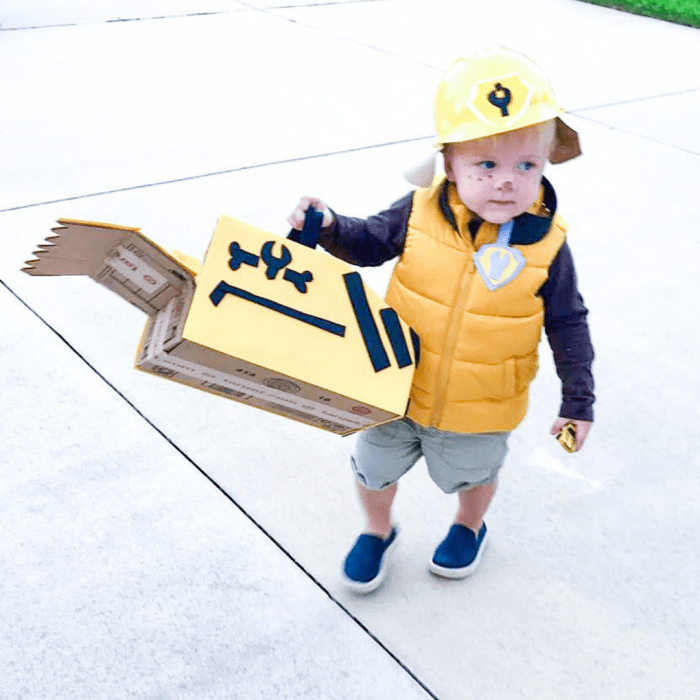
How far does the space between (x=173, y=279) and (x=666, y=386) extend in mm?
1876

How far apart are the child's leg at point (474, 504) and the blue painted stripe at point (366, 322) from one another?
0.53 meters

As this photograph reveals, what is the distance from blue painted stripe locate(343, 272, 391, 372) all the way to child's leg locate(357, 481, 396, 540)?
48 centimetres

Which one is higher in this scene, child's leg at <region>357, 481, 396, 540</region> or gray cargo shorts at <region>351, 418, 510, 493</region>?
gray cargo shorts at <region>351, 418, 510, 493</region>

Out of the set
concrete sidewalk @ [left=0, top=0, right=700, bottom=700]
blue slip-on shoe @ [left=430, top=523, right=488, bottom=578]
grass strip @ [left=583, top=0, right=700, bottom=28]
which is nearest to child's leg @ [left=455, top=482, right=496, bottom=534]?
blue slip-on shoe @ [left=430, top=523, right=488, bottom=578]

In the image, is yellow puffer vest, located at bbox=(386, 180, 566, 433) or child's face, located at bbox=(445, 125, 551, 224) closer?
child's face, located at bbox=(445, 125, 551, 224)

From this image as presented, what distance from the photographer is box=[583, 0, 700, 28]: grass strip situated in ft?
23.9

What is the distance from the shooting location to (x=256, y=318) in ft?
5.59

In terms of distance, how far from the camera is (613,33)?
277 inches

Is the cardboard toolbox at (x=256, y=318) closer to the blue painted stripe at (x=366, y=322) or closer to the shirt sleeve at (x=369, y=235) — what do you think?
the blue painted stripe at (x=366, y=322)

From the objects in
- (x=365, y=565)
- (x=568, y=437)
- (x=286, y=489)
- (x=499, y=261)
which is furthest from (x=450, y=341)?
(x=286, y=489)

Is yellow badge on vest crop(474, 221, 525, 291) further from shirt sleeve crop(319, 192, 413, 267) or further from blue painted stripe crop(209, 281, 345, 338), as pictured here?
blue painted stripe crop(209, 281, 345, 338)

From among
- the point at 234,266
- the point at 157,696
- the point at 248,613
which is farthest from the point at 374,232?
the point at 157,696

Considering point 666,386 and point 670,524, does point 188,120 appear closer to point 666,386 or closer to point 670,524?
point 666,386

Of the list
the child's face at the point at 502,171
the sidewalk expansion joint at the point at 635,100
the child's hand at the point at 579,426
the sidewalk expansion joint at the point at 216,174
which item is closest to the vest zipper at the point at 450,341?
the child's face at the point at 502,171
